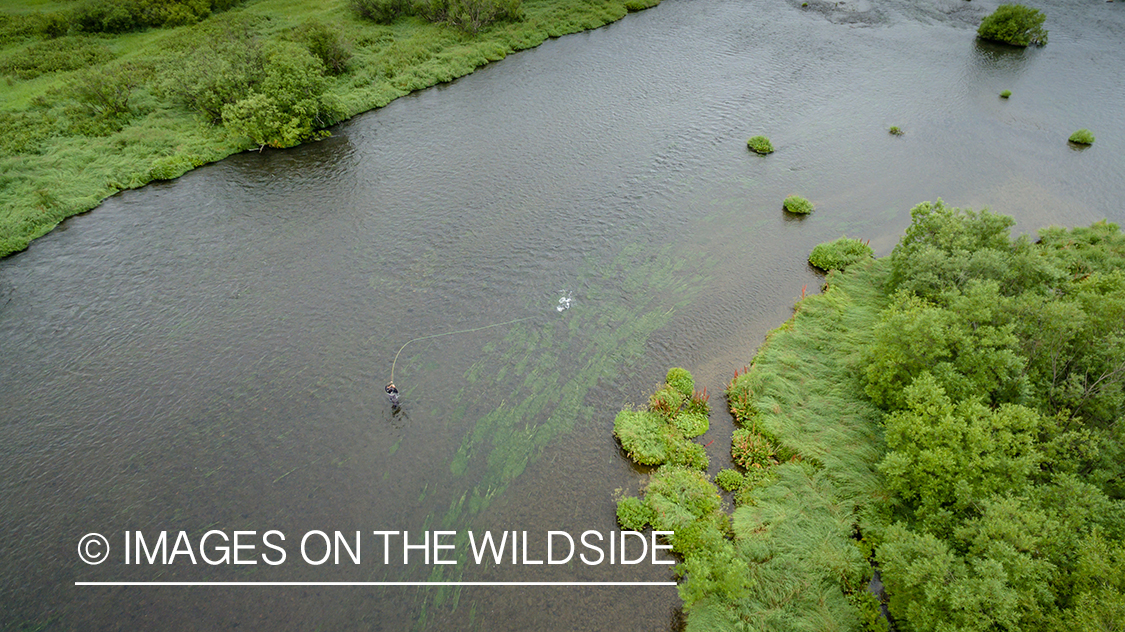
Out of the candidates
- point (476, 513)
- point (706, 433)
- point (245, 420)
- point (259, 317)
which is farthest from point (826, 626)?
point (259, 317)

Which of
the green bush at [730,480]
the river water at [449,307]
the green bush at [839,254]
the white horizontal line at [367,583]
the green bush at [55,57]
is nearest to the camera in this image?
the white horizontal line at [367,583]

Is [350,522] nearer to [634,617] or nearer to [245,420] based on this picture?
[245,420]

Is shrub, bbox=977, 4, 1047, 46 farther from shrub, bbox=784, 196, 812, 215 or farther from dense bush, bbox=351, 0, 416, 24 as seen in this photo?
dense bush, bbox=351, 0, 416, 24

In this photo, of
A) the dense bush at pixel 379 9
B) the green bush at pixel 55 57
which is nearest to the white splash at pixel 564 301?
the dense bush at pixel 379 9

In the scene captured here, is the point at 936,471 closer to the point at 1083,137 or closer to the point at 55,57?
the point at 1083,137

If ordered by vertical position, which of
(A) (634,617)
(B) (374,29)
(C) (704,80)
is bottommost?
(A) (634,617)

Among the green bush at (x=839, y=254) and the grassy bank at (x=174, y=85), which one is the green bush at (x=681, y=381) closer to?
the green bush at (x=839, y=254)

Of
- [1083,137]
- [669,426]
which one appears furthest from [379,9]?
[1083,137]
